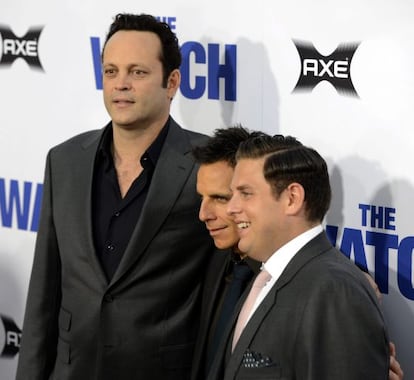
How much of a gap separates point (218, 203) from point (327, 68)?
2.03 ft

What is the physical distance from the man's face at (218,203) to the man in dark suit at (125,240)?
0.13m

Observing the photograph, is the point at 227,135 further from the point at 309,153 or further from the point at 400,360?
the point at 400,360

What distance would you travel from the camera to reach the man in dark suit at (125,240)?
109 inches

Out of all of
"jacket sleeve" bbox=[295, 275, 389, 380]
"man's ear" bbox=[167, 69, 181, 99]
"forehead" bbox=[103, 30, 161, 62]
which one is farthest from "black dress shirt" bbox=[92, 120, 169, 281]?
"jacket sleeve" bbox=[295, 275, 389, 380]

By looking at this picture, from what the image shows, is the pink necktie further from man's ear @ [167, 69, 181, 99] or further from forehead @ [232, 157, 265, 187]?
man's ear @ [167, 69, 181, 99]

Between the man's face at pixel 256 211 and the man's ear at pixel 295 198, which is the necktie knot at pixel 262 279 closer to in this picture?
the man's face at pixel 256 211

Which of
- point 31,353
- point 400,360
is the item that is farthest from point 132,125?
point 400,360

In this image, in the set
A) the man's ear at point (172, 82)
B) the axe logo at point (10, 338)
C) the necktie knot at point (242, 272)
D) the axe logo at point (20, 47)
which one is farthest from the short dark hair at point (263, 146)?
the axe logo at point (10, 338)

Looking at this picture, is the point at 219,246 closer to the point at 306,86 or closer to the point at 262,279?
the point at 262,279

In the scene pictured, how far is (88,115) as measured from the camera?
→ 3.61 metres

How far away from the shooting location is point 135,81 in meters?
2.87

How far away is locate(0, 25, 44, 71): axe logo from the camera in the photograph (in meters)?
3.73

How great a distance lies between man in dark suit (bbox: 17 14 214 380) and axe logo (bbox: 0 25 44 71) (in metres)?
0.84

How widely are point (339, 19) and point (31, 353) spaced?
1.33m
